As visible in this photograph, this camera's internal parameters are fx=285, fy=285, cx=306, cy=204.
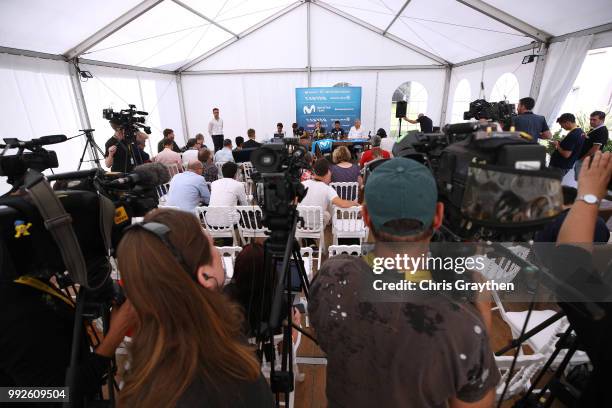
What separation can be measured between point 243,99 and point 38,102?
19.7 ft

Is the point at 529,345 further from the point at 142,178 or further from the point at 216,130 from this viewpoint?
the point at 216,130

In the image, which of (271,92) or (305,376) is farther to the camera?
(271,92)

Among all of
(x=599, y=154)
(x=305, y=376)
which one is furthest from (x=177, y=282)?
(x=305, y=376)

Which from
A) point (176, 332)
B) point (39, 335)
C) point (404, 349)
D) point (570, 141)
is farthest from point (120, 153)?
point (570, 141)

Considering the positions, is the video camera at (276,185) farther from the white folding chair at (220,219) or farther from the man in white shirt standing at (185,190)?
the man in white shirt standing at (185,190)

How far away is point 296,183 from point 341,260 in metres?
0.50

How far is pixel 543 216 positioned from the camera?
0.63 metres

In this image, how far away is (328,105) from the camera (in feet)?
31.1

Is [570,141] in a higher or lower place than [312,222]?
higher

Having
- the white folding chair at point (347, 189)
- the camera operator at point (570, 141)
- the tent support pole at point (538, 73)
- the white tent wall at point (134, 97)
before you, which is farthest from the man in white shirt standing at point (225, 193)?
the tent support pole at point (538, 73)

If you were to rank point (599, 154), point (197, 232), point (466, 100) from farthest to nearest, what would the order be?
point (466, 100)
point (599, 154)
point (197, 232)

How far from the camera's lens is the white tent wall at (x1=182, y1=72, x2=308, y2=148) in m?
9.73

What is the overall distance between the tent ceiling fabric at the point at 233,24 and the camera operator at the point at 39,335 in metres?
4.77

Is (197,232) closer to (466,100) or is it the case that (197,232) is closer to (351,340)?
(351,340)
